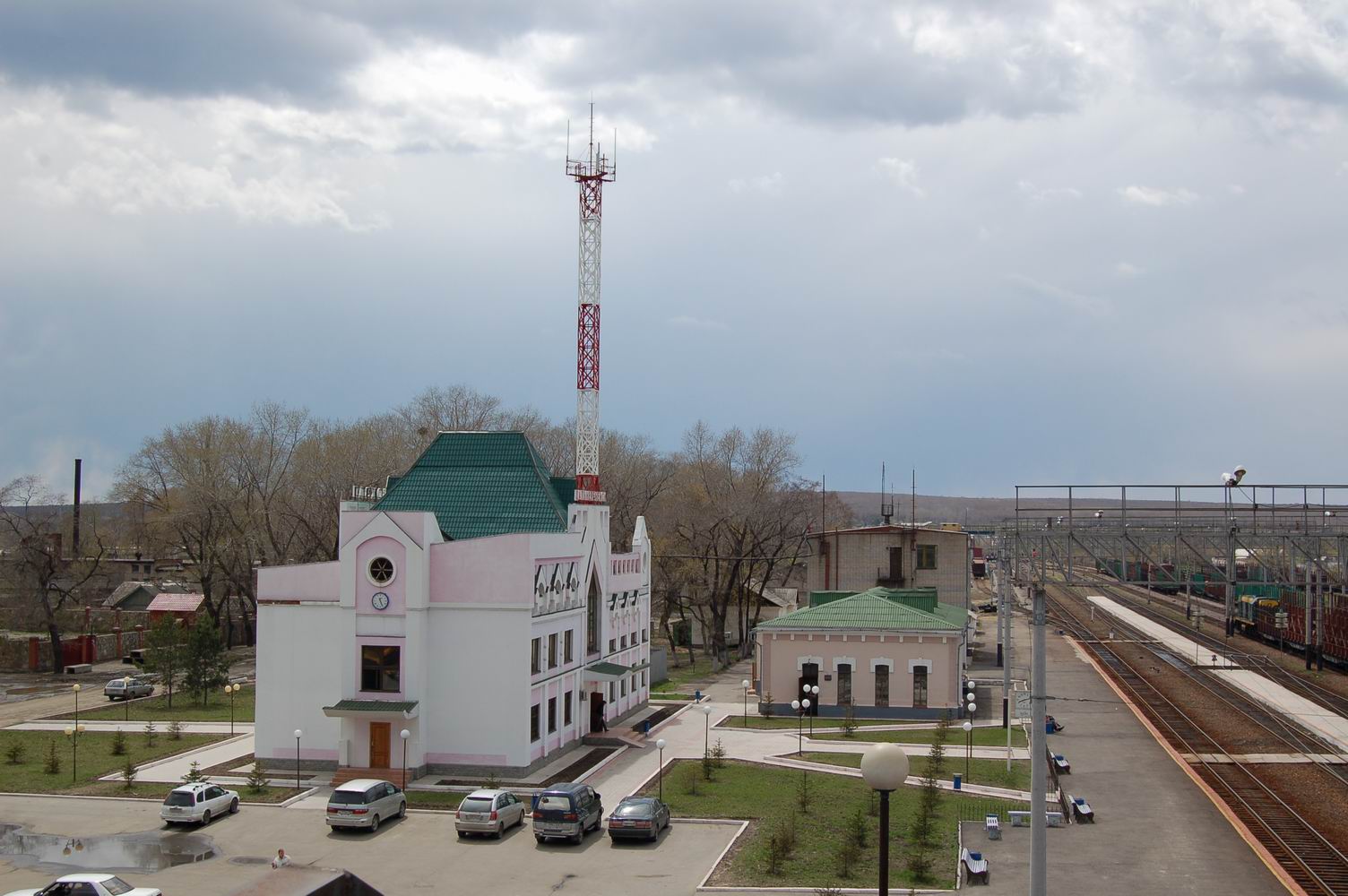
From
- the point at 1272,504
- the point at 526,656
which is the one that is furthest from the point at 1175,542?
the point at 526,656

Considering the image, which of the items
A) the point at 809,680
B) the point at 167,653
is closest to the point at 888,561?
the point at 809,680

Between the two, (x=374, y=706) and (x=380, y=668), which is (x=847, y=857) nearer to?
(x=374, y=706)

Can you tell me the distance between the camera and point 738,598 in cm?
7750

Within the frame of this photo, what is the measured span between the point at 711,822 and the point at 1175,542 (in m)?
13.7

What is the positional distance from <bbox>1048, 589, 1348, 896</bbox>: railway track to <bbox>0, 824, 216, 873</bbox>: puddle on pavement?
23967 mm

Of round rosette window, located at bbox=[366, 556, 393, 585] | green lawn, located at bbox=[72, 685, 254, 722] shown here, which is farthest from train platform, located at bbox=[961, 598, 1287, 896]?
green lawn, located at bbox=[72, 685, 254, 722]

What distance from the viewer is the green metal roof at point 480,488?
43312 millimetres

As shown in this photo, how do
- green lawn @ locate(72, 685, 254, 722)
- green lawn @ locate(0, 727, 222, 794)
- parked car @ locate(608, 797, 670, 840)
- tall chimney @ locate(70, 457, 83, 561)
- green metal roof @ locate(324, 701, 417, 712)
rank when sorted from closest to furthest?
parked car @ locate(608, 797, 670, 840) < green metal roof @ locate(324, 701, 417, 712) < green lawn @ locate(0, 727, 222, 794) < green lawn @ locate(72, 685, 254, 722) < tall chimney @ locate(70, 457, 83, 561)

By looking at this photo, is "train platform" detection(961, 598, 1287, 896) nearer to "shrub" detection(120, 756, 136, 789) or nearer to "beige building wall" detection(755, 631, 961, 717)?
"beige building wall" detection(755, 631, 961, 717)

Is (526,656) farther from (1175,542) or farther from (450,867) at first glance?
(1175,542)

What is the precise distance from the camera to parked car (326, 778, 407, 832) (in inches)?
1224

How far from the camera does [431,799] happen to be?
35375mm

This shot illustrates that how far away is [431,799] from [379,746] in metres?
3.68

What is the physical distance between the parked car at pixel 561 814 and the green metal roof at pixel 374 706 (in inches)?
332
